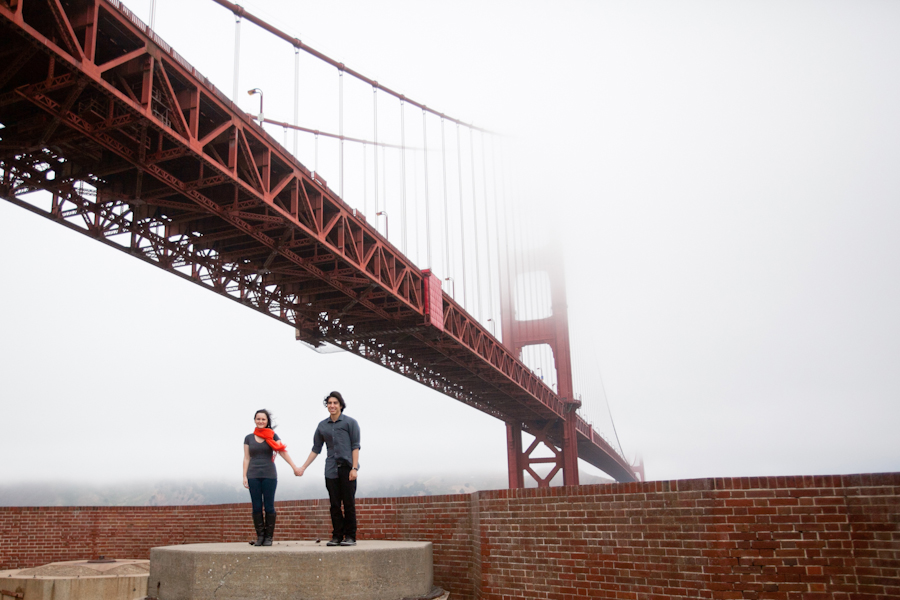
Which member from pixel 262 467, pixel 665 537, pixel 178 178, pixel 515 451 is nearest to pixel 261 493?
pixel 262 467

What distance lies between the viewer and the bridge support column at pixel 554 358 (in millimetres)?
44469

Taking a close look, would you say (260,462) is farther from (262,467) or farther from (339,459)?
(339,459)

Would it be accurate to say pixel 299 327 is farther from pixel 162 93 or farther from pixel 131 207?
pixel 162 93

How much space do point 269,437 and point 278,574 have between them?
134 cm

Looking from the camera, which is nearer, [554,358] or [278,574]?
[278,574]

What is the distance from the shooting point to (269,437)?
23.5ft

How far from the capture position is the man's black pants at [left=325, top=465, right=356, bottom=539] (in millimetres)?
7172

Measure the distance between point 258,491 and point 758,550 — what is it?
480 cm

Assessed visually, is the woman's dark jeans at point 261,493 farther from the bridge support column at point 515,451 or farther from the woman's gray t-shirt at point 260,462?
the bridge support column at point 515,451

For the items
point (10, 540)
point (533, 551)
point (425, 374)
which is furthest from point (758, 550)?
point (425, 374)

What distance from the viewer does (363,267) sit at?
19.1 meters

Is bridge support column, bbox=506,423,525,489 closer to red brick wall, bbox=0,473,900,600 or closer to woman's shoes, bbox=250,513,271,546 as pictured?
red brick wall, bbox=0,473,900,600

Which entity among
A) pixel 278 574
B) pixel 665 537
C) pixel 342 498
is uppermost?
pixel 342 498

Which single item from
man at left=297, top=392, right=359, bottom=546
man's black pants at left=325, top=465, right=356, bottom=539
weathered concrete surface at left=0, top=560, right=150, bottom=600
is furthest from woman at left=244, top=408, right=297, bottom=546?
weathered concrete surface at left=0, top=560, right=150, bottom=600
